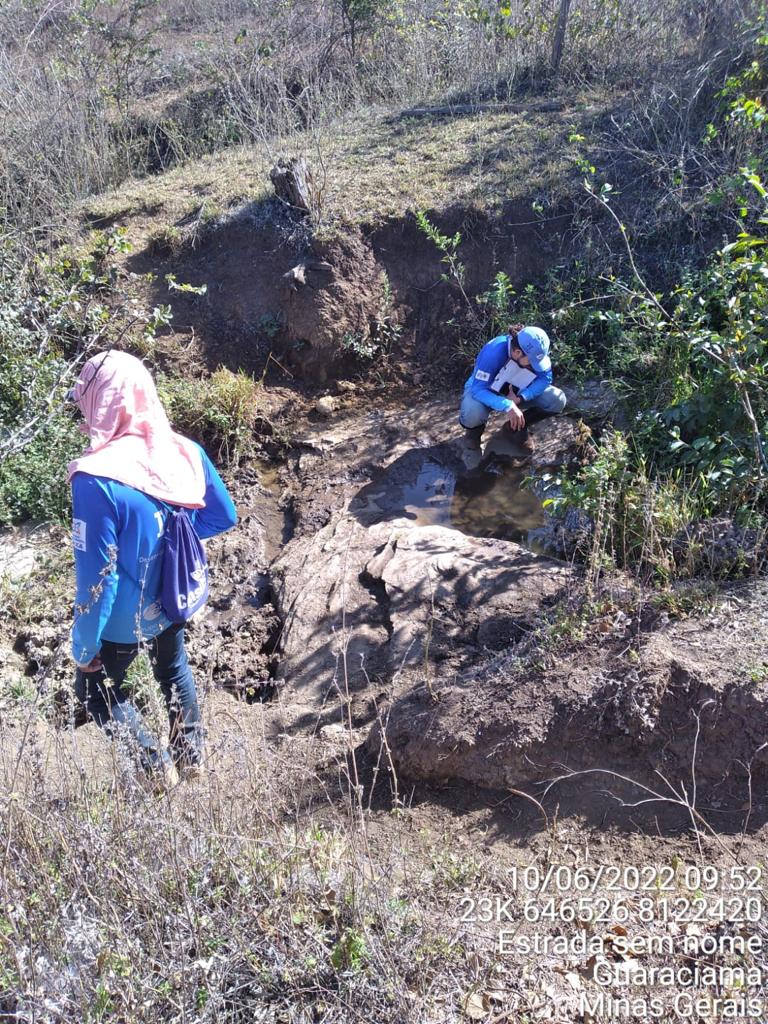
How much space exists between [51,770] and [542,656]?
6.87 ft

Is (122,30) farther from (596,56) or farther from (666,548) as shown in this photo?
(666,548)

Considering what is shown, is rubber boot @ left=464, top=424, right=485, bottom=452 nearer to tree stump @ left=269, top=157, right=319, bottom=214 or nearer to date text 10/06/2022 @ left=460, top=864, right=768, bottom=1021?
tree stump @ left=269, top=157, right=319, bottom=214

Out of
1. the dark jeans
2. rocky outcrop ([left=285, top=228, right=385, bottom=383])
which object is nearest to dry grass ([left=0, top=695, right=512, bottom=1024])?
the dark jeans

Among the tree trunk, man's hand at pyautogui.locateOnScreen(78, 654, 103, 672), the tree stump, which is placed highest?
the tree trunk

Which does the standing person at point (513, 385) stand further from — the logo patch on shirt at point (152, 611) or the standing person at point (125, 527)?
the logo patch on shirt at point (152, 611)

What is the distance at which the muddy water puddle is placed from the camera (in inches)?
207

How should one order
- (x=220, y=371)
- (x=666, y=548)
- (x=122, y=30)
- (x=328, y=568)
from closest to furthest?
1. (x=666, y=548)
2. (x=328, y=568)
3. (x=220, y=371)
4. (x=122, y=30)

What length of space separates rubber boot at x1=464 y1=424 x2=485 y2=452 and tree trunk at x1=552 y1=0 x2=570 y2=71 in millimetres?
5113

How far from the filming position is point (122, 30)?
945 centimetres

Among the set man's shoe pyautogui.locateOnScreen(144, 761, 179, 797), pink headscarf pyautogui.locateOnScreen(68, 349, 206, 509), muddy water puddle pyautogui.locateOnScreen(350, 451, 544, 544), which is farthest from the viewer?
muddy water puddle pyautogui.locateOnScreen(350, 451, 544, 544)

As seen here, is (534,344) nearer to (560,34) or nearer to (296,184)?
(296,184)

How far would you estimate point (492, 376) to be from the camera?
5574mm

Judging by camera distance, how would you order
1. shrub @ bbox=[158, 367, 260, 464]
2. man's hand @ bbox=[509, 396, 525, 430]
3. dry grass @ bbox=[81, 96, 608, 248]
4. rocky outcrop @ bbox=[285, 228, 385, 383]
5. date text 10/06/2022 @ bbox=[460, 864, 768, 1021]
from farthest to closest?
dry grass @ bbox=[81, 96, 608, 248] → rocky outcrop @ bbox=[285, 228, 385, 383] → shrub @ bbox=[158, 367, 260, 464] → man's hand @ bbox=[509, 396, 525, 430] → date text 10/06/2022 @ bbox=[460, 864, 768, 1021]

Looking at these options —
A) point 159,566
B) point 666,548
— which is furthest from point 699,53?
point 159,566
